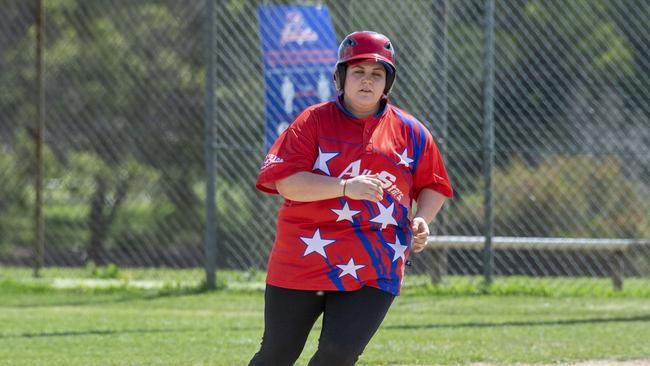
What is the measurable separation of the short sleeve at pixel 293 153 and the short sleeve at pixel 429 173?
45cm

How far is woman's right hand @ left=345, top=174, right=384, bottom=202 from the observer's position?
3932 mm

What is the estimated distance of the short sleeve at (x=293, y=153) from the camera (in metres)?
4.18

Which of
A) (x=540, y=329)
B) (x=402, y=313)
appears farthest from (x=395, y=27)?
(x=540, y=329)

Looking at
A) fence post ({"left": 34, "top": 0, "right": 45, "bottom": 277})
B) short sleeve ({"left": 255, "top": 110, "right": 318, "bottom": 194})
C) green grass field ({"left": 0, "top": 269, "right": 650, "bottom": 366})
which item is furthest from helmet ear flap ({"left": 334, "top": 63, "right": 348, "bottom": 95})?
fence post ({"left": 34, "top": 0, "right": 45, "bottom": 277})

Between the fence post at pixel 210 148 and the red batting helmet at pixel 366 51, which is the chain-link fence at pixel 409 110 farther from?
the red batting helmet at pixel 366 51

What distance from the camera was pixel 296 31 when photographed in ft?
33.1

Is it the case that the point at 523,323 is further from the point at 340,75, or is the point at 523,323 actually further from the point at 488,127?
the point at 340,75

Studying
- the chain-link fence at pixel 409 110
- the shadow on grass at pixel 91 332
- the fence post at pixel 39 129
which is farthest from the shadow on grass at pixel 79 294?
the shadow on grass at pixel 91 332

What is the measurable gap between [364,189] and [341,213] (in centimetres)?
26

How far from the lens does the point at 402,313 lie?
29.2 feet

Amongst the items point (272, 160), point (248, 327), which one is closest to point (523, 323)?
point (248, 327)

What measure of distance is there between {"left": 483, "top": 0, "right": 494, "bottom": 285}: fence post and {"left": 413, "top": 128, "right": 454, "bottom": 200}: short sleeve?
5.66 m

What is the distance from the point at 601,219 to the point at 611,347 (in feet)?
15.4

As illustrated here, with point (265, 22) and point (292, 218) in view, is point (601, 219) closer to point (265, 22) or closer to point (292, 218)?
point (265, 22)
